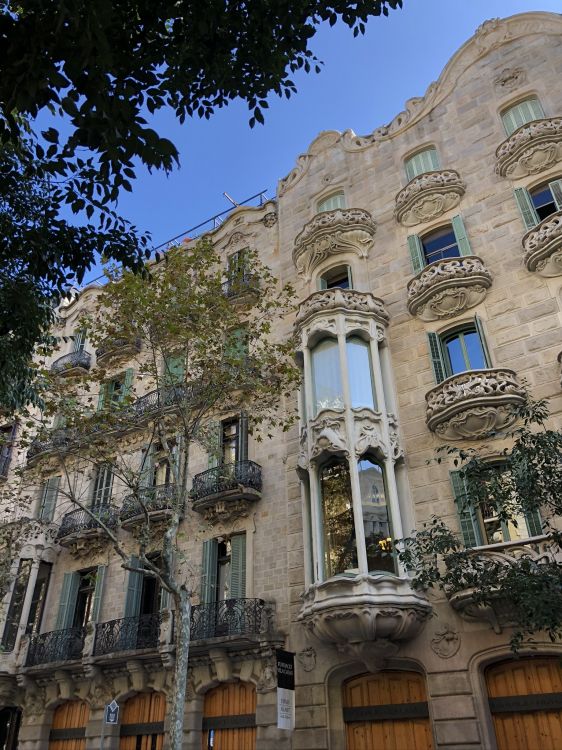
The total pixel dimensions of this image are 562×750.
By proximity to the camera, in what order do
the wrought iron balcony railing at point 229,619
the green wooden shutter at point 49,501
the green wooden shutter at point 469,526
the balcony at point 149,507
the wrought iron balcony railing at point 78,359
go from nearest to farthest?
the green wooden shutter at point 469,526 → the wrought iron balcony railing at point 229,619 → the balcony at point 149,507 → the green wooden shutter at point 49,501 → the wrought iron balcony railing at point 78,359

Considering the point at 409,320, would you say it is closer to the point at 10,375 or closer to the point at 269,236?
the point at 269,236

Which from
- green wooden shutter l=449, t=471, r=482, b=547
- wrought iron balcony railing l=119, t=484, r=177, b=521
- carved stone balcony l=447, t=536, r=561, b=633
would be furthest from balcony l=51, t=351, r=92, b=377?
carved stone balcony l=447, t=536, r=561, b=633

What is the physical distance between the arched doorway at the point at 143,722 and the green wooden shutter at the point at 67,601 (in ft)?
11.1

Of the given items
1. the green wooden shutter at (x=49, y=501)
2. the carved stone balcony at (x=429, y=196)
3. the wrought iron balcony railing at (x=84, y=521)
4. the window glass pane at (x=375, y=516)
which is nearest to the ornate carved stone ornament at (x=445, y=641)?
the window glass pane at (x=375, y=516)

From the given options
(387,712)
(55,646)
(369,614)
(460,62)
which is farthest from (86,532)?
(460,62)

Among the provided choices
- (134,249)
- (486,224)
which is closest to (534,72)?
(486,224)

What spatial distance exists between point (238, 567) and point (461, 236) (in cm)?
1143

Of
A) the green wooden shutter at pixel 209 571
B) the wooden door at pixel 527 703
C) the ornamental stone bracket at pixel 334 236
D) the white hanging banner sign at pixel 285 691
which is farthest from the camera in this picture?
the ornamental stone bracket at pixel 334 236

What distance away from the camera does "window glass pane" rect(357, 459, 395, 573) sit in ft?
44.8

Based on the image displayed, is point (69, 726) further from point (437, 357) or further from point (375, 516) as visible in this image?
point (437, 357)

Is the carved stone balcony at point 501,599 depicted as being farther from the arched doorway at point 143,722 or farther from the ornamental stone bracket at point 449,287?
the arched doorway at point 143,722

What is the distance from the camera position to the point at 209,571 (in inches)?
664

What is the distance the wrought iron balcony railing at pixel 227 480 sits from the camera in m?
17.1

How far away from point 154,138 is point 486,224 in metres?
13.1
